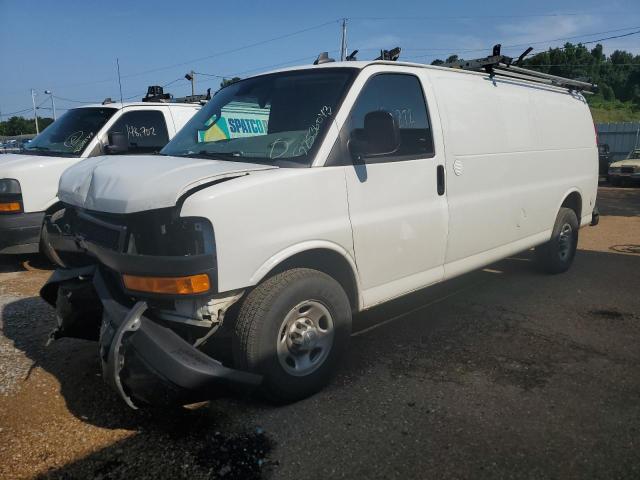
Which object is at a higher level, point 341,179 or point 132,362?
point 341,179

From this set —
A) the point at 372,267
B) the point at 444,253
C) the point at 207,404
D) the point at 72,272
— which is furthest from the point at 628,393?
the point at 72,272

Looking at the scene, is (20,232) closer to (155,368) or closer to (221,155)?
(221,155)

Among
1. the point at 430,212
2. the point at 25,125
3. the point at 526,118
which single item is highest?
the point at 25,125

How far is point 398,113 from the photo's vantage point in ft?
12.2

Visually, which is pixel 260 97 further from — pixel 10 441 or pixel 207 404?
pixel 10 441

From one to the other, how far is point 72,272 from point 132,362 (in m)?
1.17

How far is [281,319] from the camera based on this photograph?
2.91 m

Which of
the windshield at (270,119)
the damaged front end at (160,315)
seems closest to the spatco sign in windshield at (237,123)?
the windshield at (270,119)


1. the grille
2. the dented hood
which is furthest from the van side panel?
the grille

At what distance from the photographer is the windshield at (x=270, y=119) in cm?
325

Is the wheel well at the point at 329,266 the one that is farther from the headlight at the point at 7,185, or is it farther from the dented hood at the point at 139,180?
the headlight at the point at 7,185

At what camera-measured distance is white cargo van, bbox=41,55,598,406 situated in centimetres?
261

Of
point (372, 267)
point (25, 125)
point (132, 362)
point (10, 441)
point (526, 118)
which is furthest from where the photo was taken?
point (25, 125)

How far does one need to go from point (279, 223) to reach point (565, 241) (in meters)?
4.63
